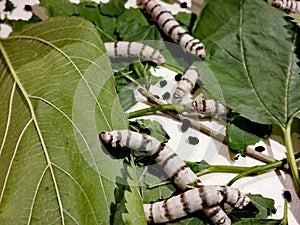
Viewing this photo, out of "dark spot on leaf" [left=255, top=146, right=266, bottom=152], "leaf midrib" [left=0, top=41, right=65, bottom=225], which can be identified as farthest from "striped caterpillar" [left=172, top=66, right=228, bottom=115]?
"leaf midrib" [left=0, top=41, right=65, bottom=225]

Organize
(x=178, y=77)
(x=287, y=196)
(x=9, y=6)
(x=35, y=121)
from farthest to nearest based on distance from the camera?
(x=9, y=6) < (x=178, y=77) < (x=287, y=196) < (x=35, y=121)

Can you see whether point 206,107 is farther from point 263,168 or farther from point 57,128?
point 57,128

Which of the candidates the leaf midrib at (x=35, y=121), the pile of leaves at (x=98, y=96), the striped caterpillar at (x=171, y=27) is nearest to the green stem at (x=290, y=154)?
the pile of leaves at (x=98, y=96)

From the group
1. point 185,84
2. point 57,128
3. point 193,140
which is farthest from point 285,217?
point 57,128

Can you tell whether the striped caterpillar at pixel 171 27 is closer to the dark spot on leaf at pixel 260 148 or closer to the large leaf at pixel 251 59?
Answer: the large leaf at pixel 251 59

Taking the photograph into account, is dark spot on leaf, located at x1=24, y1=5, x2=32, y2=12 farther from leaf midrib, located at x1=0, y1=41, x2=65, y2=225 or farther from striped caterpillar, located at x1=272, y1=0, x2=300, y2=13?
striped caterpillar, located at x1=272, y1=0, x2=300, y2=13

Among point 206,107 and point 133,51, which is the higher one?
point 133,51

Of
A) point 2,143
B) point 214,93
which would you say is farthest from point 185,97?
point 2,143
